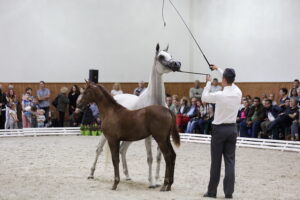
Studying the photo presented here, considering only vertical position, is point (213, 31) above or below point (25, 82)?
above

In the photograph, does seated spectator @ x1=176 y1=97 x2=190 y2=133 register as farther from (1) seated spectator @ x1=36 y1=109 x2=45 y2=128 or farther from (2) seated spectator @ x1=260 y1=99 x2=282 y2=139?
(1) seated spectator @ x1=36 y1=109 x2=45 y2=128

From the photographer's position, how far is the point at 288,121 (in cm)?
1346

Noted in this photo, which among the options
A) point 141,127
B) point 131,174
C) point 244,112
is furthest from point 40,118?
point 141,127

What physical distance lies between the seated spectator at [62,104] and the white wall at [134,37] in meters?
1.39

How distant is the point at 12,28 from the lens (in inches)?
737

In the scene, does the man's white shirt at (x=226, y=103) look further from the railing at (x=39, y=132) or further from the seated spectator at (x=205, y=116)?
the railing at (x=39, y=132)

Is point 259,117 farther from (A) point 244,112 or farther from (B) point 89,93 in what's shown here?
(B) point 89,93

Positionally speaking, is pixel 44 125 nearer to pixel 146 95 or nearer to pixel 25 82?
pixel 25 82

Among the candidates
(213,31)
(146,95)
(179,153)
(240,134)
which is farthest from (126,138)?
(213,31)

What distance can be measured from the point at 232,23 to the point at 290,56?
3.26 meters

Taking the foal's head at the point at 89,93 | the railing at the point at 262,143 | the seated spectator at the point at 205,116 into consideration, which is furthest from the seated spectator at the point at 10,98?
the foal's head at the point at 89,93

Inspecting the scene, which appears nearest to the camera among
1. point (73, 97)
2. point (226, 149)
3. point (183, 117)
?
point (226, 149)

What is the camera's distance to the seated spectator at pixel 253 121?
46.2 ft

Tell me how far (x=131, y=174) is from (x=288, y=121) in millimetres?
6143
